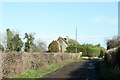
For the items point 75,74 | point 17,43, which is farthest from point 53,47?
point 75,74

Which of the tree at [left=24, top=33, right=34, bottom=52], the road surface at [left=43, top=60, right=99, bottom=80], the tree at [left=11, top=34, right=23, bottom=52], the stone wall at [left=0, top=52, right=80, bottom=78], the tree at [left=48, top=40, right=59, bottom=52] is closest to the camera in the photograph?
the stone wall at [left=0, top=52, right=80, bottom=78]

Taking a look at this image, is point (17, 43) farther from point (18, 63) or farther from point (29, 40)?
point (18, 63)

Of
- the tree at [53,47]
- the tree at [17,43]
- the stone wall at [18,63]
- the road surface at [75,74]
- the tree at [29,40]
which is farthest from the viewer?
the tree at [53,47]

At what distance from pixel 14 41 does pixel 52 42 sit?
79.2ft

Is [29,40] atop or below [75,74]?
atop

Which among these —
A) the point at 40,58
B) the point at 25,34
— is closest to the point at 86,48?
the point at 25,34

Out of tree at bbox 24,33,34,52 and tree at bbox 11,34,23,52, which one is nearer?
tree at bbox 11,34,23,52

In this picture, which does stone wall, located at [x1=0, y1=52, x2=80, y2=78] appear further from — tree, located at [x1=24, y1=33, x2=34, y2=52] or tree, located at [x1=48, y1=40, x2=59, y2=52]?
tree, located at [x1=48, y1=40, x2=59, y2=52]

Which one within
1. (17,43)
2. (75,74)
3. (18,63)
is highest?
(17,43)

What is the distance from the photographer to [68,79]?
839 inches

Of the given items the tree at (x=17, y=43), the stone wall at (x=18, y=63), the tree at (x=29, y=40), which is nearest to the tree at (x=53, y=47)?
the tree at (x=29, y=40)

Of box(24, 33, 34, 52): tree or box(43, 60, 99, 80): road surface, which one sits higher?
box(24, 33, 34, 52): tree

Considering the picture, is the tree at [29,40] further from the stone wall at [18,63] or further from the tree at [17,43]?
the stone wall at [18,63]

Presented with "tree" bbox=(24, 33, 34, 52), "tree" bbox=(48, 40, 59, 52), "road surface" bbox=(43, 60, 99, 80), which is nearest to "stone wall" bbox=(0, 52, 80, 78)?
"road surface" bbox=(43, 60, 99, 80)
